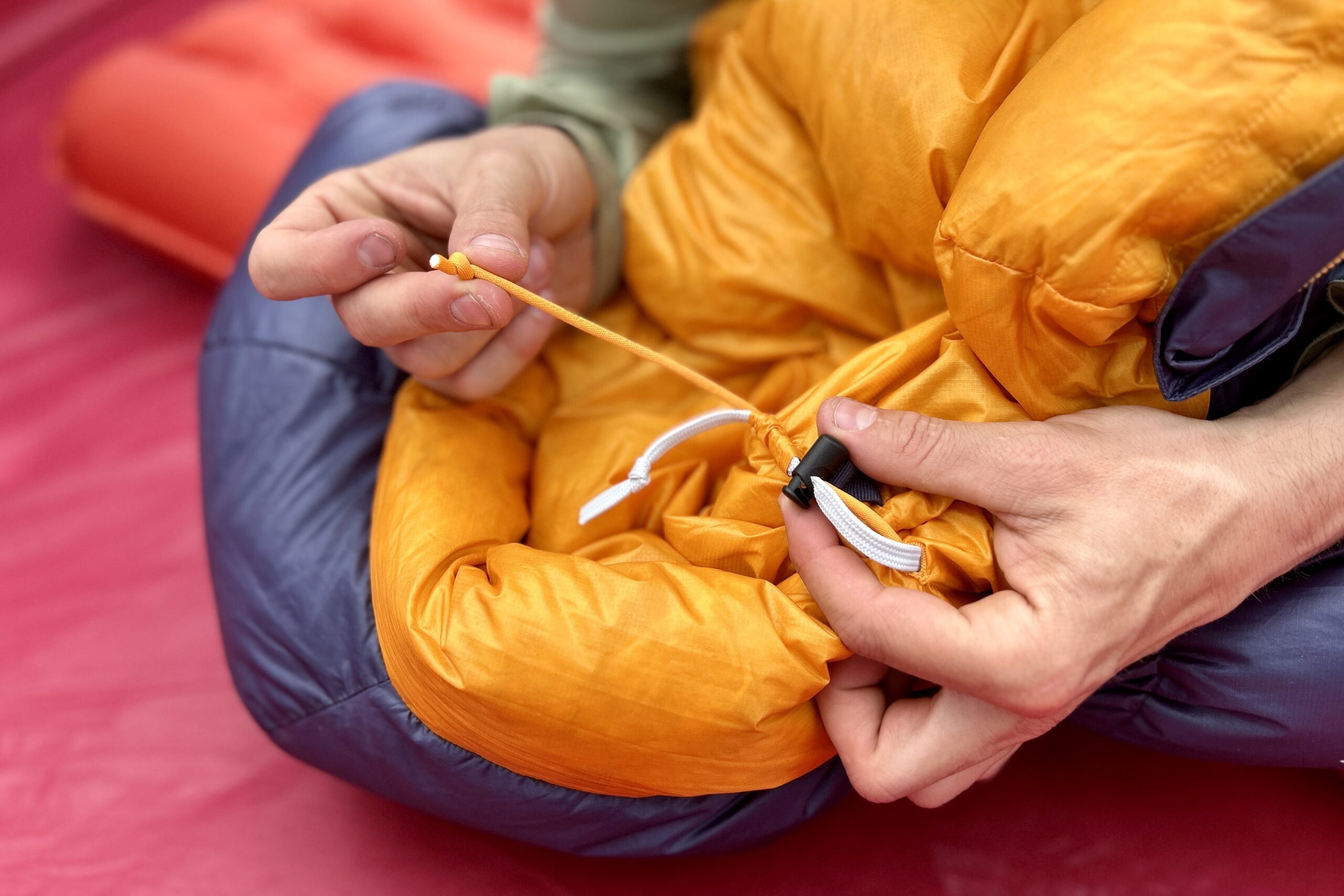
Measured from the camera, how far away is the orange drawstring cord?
625 mm

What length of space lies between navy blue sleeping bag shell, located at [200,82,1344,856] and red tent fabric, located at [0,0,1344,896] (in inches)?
3.5

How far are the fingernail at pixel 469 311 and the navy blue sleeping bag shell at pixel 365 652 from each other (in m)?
0.25

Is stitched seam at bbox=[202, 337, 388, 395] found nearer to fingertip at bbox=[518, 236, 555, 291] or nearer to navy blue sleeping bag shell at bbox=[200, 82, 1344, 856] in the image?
navy blue sleeping bag shell at bbox=[200, 82, 1344, 856]

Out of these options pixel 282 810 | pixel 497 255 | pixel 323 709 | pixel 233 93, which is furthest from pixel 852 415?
pixel 233 93

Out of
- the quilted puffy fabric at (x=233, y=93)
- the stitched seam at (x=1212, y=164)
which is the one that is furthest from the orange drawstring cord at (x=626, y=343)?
the quilted puffy fabric at (x=233, y=93)

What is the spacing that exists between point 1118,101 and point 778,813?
550 millimetres

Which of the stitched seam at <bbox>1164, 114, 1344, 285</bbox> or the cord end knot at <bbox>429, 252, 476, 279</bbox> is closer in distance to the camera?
the stitched seam at <bbox>1164, 114, 1344, 285</bbox>

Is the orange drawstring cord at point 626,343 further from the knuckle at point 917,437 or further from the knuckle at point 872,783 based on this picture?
the knuckle at point 872,783

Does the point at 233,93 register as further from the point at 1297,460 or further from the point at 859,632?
the point at 1297,460

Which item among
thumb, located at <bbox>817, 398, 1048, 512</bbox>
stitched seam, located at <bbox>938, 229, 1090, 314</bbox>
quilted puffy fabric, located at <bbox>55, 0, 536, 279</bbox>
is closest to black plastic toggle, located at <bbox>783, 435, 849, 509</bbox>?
thumb, located at <bbox>817, 398, 1048, 512</bbox>

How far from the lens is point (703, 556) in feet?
2.32

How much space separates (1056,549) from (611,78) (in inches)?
31.6

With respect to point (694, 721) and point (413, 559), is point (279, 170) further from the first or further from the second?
point (694, 721)

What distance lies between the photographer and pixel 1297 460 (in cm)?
62
